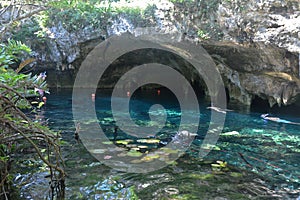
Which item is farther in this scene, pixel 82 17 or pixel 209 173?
pixel 82 17

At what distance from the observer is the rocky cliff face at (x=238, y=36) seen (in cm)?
866

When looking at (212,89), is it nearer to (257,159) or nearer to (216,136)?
(216,136)

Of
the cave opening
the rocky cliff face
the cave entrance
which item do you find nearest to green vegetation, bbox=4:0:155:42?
the rocky cliff face

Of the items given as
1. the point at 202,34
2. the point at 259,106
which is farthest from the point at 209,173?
the point at 259,106

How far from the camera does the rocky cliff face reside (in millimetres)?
8664

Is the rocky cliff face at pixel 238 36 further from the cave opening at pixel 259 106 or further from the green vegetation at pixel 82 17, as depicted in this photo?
the cave opening at pixel 259 106

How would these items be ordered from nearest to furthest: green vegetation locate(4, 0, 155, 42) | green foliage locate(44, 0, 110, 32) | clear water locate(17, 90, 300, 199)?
clear water locate(17, 90, 300, 199)
green vegetation locate(4, 0, 155, 42)
green foliage locate(44, 0, 110, 32)

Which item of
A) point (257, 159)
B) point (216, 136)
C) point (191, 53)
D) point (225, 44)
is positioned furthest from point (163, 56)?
point (257, 159)

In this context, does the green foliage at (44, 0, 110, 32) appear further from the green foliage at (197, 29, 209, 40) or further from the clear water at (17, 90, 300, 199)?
the clear water at (17, 90, 300, 199)

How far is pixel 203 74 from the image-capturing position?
1491cm

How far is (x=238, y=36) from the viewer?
971cm

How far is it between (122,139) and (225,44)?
5.63 metres

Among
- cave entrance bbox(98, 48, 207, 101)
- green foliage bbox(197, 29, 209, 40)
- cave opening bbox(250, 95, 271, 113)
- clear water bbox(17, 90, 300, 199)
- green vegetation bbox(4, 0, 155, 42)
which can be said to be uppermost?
green vegetation bbox(4, 0, 155, 42)

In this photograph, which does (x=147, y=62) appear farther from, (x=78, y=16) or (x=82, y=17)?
(x=78, y=16)
